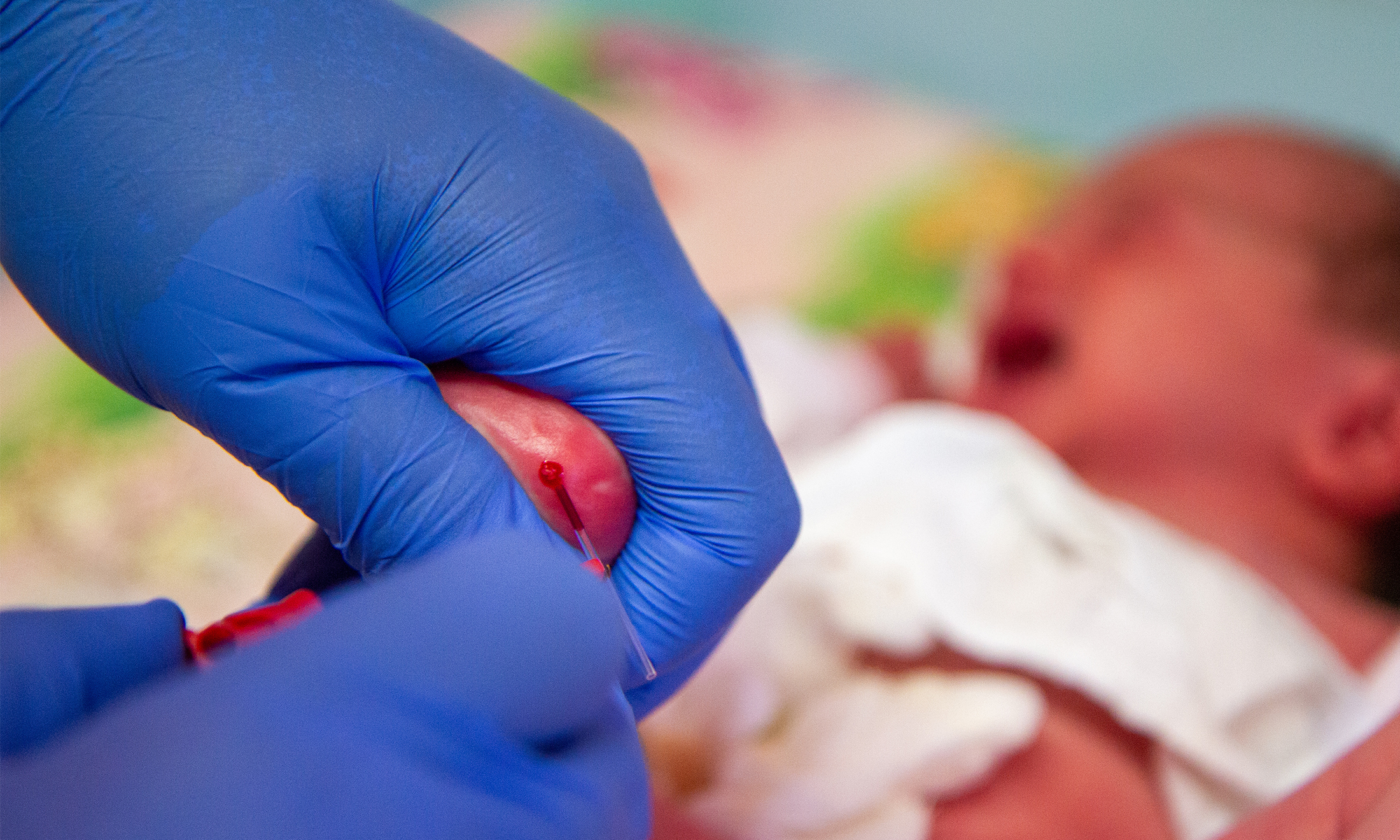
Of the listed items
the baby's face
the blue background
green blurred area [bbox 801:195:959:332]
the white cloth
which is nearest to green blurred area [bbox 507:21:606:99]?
the blue background

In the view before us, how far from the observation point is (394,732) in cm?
37

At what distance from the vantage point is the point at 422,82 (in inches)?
20.2

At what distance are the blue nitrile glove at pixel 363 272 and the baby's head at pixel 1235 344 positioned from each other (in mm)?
738

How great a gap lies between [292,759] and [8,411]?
3.41 feet

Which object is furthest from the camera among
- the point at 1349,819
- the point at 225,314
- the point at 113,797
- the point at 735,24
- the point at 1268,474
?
the point at 735,24

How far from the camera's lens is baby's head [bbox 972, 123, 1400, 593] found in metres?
1.10

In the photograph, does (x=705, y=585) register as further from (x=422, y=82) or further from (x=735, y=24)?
(x=735, y=24)

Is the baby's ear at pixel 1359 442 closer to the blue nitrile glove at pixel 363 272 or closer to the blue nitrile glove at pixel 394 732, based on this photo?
the blue nitrile glove at pixel 363 272

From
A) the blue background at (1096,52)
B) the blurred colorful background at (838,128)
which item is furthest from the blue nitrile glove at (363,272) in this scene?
the blue background at (1096,52)

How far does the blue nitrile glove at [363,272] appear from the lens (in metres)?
0.46

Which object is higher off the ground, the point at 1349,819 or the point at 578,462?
the point at 578,462

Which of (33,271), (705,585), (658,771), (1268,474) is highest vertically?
(33,271)

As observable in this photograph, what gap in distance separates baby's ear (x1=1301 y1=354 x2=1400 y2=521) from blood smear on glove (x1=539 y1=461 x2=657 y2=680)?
34.9 inches

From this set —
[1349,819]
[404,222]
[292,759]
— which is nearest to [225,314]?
[404,222]
